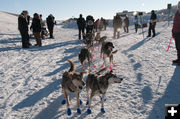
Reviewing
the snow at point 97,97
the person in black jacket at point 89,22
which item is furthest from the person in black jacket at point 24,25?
the person in black jacket at point 89,22

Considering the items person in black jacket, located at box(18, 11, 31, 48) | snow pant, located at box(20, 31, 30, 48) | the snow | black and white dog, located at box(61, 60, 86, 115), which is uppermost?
person in black jacket, located at box(18, 11, 31, 48)

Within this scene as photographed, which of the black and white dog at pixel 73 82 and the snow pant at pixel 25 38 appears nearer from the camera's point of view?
the black and white dog at pixel 73 82

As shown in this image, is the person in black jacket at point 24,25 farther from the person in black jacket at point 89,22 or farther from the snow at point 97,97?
the person in black jacket at point 89,22

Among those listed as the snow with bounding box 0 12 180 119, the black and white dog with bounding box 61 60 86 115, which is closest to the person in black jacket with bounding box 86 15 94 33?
the snow with bounding box 0 12 180 119

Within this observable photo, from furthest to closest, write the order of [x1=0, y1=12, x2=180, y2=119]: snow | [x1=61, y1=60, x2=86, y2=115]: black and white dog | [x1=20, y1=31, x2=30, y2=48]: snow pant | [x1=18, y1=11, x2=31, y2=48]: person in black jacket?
1. [x1=20, y1=31, x2=30, y2=48]: snow pant
2. [x1=18, y1=11, x2=31, y2=48]: person in black jacket
3. [x1=0, y1=12, x2=180, y2=119]: snow
4. [x1=61, y1=60, x2=86, y2=115]: black and white dog

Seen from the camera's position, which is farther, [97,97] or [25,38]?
[25,38]

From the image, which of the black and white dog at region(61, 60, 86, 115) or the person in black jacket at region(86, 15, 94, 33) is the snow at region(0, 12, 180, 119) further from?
the person in black jacket at region(86, 15, 94, 33)

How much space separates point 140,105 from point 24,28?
943cm

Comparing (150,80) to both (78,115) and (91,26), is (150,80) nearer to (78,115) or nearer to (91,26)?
(78,115)

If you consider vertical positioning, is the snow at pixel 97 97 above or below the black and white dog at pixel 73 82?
below

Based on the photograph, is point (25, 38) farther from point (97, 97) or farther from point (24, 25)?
point (97, 97)

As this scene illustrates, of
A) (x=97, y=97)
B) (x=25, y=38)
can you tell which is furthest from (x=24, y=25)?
(x=97, y=97)

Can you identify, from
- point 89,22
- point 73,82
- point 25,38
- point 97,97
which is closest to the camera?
point 73,82

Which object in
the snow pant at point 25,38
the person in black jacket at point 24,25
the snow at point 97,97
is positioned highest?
the person in black jacket at point 24,25
